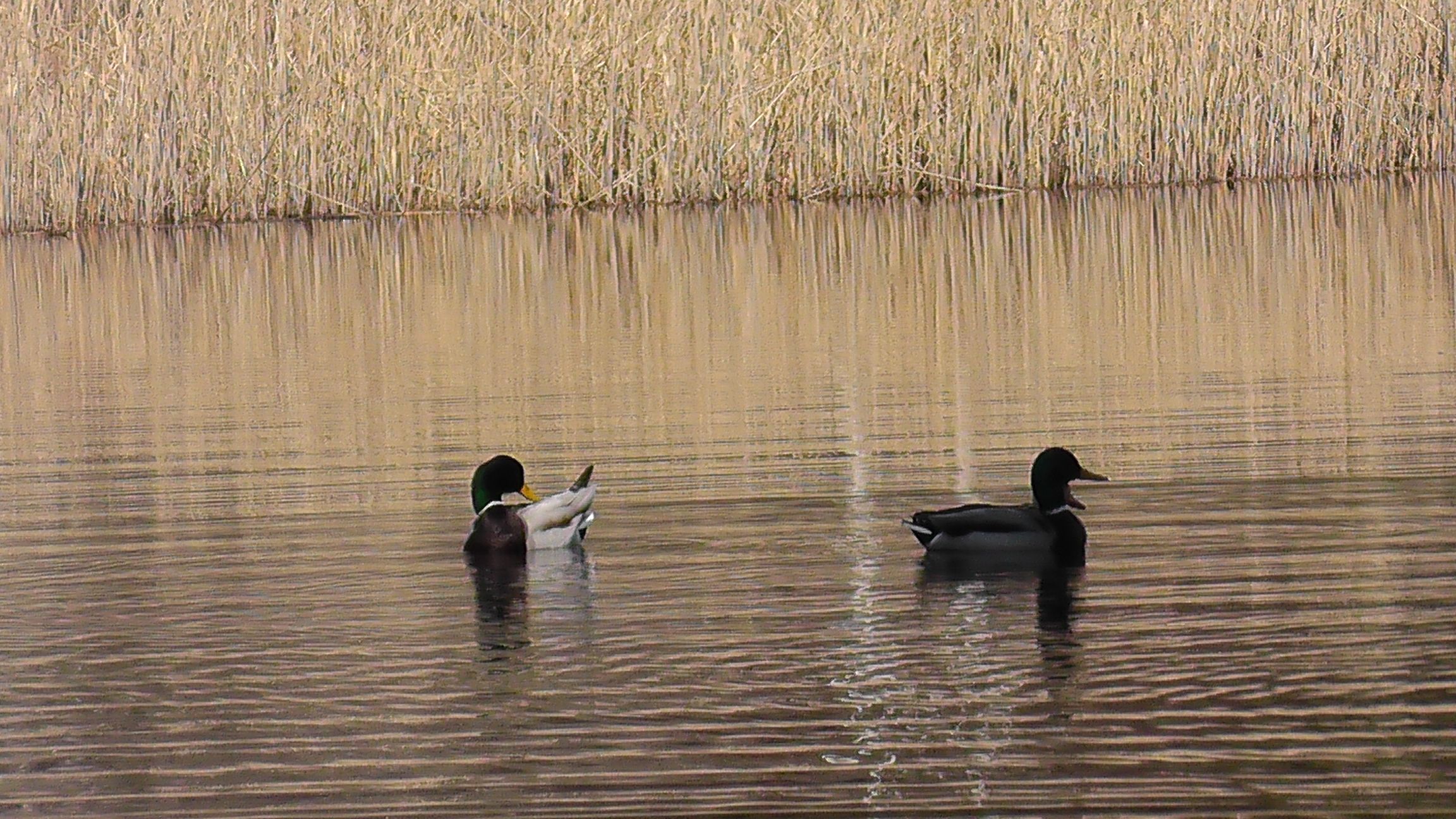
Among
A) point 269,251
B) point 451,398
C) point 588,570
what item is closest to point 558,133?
point 269,251

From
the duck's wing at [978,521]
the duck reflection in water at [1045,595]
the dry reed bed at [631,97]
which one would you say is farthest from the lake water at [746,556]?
the dry reed bed at [631,97]

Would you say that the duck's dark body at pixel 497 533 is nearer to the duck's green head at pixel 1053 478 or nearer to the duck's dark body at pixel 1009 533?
the duck's dark body at pixel 1009 533

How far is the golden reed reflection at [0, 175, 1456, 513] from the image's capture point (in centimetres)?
904

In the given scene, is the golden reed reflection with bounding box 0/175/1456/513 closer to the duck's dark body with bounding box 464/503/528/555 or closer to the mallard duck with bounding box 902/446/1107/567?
the duck's dark body with bounding box 464/503/528/555

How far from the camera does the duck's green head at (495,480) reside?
7.46 meters

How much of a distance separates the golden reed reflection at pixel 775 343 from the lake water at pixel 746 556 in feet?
0.15

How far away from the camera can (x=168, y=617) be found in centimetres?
657

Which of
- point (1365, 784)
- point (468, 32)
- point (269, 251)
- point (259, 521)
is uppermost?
point (468, 32)

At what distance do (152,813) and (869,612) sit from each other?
6.63ft

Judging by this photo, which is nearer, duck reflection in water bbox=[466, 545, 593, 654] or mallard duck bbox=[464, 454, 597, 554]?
A: duck reflection in water bbox=[466, 545, 593, 654]

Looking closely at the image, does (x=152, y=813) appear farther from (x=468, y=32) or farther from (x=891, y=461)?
(x=468, y=32)

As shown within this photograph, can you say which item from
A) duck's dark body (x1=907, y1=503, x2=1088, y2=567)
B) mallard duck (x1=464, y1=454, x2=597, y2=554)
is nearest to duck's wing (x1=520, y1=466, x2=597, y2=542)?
mallard duck (x1=464, y1=454, x2=597, y2=554)

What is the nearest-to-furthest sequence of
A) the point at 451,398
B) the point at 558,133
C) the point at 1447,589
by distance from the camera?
the point at 1447,589 < the point at 451,398 < the point at 558,133

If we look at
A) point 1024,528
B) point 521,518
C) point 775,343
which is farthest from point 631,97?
point 1024,528
